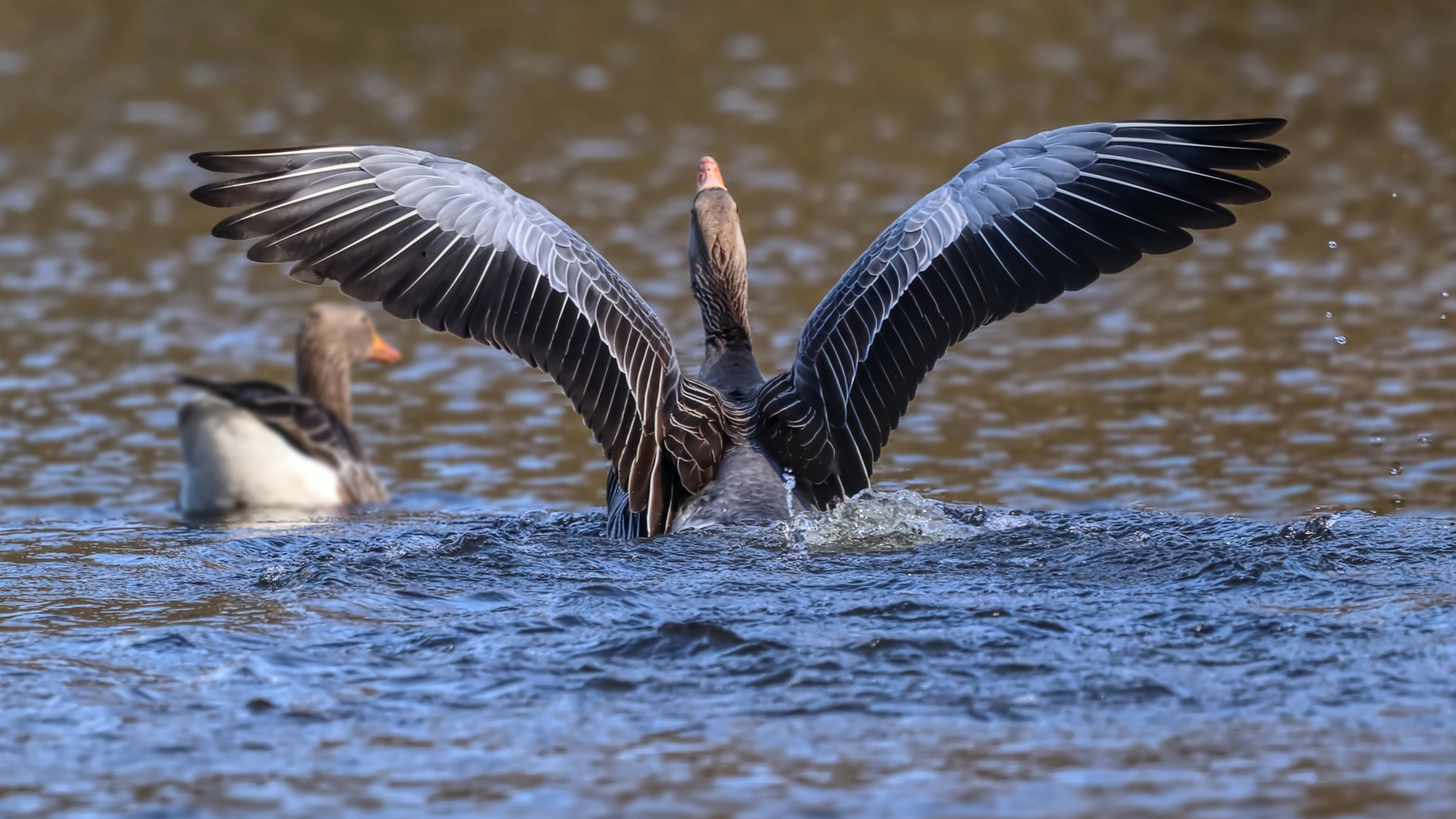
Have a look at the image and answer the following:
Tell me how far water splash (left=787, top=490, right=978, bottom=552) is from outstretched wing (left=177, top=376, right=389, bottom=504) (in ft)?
12.8

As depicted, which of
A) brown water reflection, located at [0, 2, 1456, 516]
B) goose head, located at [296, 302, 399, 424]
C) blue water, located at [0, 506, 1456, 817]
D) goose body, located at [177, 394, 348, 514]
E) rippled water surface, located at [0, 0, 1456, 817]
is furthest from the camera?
goose head, located at [296, 302, 399, 424]

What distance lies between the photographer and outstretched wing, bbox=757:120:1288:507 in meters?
7.49

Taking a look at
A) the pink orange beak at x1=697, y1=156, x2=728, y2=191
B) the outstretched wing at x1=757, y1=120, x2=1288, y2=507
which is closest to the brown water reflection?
the outstretched wing at x1=757, y1=120, x2=1288, y2=507

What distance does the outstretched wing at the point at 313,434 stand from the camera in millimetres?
10312

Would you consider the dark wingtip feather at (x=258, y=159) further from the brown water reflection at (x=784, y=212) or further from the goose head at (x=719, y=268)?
the brown water reflection at (x=784, y=212)

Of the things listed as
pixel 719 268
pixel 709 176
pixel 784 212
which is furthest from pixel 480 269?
pixel 784 212

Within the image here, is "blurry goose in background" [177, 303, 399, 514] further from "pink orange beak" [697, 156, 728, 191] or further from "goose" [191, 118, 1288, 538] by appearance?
"pink orange beak" [697, 156, 728, 191]

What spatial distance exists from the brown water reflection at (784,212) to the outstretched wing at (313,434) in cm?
37

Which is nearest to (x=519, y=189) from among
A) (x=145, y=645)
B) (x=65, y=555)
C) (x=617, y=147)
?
(x=617, y=147)

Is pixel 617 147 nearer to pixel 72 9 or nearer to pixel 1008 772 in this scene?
pixel 72 9

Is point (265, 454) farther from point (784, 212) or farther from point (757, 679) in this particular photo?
point (784, 212)

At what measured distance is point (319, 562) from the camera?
733 cm

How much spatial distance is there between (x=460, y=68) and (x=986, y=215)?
13998 millimetres

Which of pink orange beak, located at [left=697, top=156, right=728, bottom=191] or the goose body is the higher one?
pink orange beak, located at [left=697, top=156, right=728, bottom=191]
